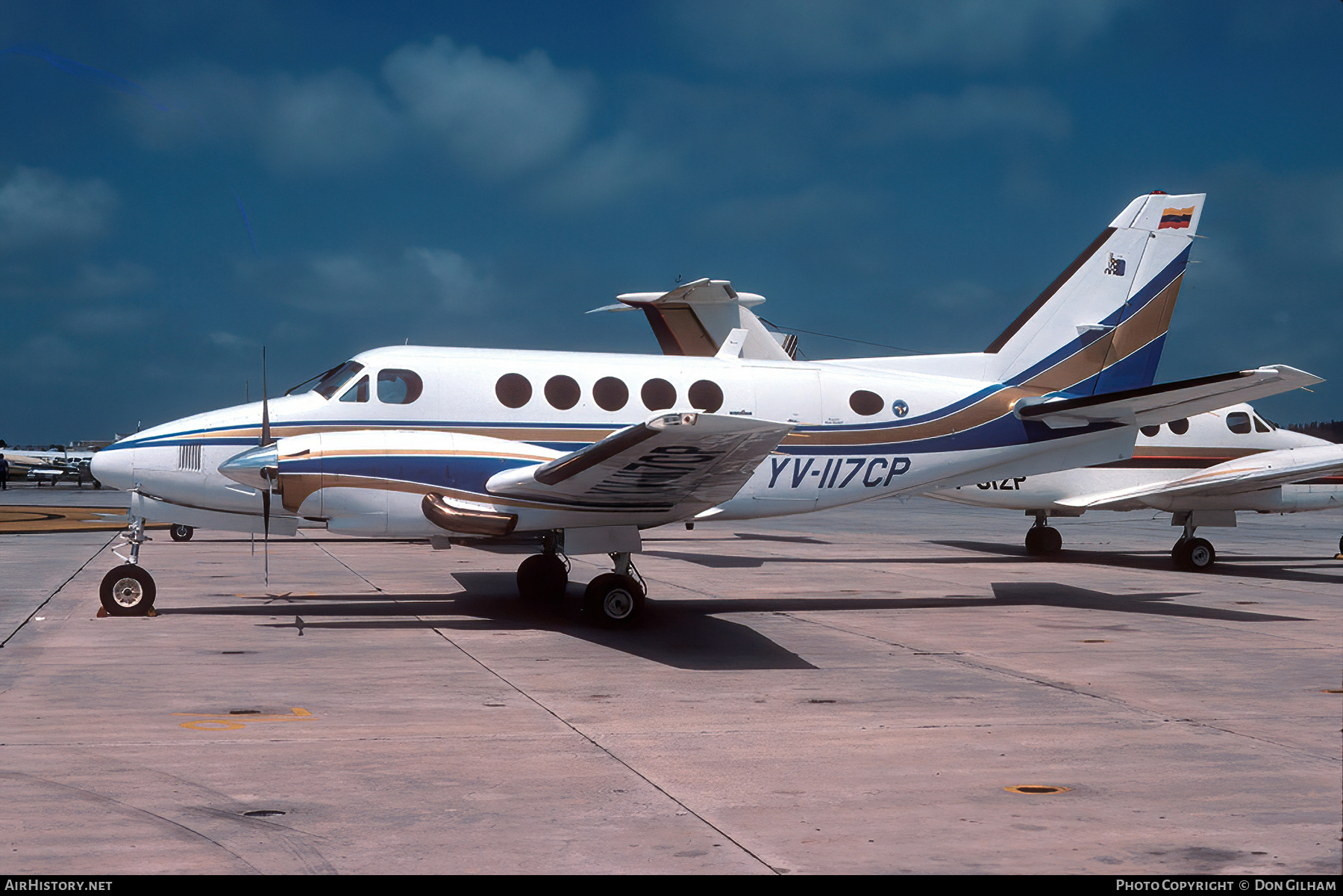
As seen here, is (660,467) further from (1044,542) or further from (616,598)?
(1044,542)

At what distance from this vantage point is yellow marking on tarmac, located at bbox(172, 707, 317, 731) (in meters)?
7.38

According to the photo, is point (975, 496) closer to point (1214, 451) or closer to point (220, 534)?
point (1214, 451)

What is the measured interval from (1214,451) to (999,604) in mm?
8550

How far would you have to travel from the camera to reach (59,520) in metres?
32.0

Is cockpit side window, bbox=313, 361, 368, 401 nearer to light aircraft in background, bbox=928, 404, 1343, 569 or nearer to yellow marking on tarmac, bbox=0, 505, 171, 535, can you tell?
light aircraft in background, bbox=928, 404, 1343, 569

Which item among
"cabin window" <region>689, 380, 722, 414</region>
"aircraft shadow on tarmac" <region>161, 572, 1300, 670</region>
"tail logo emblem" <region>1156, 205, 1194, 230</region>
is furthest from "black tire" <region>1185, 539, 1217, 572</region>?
"cabin window" <region>689, 380, 722, 414</region>

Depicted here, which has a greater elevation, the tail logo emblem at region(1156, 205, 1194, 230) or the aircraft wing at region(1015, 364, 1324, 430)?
the tail logo emblem at region(1156, 205, 1194, 230)

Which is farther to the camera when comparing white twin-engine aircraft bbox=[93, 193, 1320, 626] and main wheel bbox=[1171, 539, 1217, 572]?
main wheel bbox=[1171, 539, 1217, 572]

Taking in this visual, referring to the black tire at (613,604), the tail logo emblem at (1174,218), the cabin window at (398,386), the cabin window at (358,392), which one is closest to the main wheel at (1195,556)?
the tail logo emblem at (1174,218)

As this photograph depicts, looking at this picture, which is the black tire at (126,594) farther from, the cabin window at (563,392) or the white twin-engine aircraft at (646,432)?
the cabin window at (563,392)

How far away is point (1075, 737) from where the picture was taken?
23.9 feet

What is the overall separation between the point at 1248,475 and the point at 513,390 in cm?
1249

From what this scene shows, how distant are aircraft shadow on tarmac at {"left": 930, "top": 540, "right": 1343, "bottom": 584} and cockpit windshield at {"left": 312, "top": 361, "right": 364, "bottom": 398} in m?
13.3

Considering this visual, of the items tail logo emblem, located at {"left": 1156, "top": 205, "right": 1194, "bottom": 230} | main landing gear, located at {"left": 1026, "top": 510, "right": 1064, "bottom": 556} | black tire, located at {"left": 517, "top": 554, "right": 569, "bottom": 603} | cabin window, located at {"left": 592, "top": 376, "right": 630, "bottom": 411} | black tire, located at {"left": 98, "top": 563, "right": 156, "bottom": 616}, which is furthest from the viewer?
main landing gear, located at {"left": 1026, "top": 510, "right": 1064, "bottom": 556}
